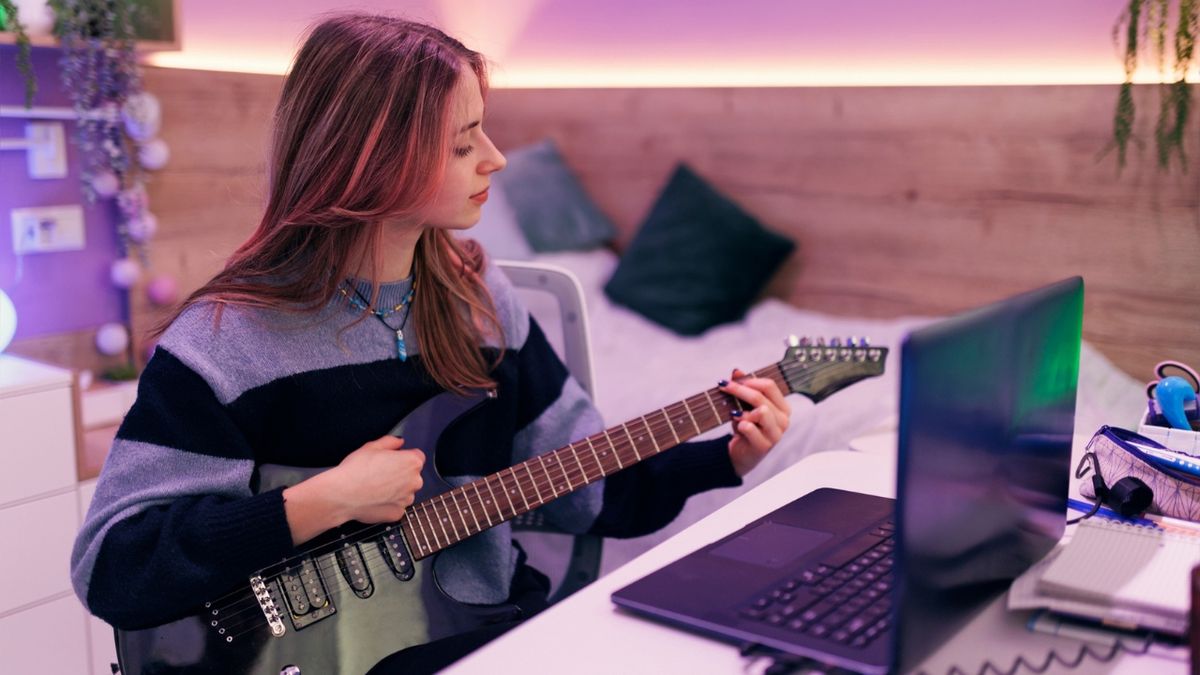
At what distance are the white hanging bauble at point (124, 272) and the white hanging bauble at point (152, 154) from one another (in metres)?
0.27

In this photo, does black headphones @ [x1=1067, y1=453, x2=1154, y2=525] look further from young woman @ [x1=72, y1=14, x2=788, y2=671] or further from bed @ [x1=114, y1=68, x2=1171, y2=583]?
bed @ [x1=114, y1=68, x2=1171, y2=583]

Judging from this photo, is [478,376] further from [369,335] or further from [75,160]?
[75,160]

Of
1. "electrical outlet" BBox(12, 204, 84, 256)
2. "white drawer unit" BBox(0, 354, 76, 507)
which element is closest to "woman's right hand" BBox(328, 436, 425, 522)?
"white drawer unit" BBox(0, 354, 76, 507)

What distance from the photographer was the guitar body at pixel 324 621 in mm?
1185

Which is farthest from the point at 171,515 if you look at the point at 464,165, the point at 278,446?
the point at 464,165

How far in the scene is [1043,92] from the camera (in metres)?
2.62

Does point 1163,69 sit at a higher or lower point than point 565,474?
higher

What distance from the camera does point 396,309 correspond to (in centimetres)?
143

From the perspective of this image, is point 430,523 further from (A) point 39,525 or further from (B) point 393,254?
(A) point 39,525

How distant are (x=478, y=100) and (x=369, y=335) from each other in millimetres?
344

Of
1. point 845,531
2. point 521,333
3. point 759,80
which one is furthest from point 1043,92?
point 845,531

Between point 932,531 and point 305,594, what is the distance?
0.76 metres

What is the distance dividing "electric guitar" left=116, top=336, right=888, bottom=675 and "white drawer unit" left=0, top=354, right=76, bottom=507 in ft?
3.82

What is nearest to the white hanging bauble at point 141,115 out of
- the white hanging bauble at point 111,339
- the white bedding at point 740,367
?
the white hanging bauble at point 111,339
